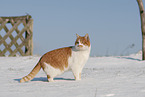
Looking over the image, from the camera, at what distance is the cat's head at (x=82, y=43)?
454cm

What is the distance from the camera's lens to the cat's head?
454 centimetres

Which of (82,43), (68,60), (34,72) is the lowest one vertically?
(34,72)

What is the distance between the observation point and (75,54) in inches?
184

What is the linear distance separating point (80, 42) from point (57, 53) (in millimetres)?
617

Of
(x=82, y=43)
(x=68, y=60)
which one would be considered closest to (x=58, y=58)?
(x=68, y=60)

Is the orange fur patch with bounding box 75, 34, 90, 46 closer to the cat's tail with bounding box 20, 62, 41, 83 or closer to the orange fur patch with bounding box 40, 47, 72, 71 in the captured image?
the orange fur patch with bounding box 40, 47, 72, 71

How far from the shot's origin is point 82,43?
15.0 ft

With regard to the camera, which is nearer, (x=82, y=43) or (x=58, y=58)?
(x=82, y=43)

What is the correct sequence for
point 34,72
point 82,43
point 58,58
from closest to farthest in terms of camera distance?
point 82,43 → point 58,58 → point 34,72

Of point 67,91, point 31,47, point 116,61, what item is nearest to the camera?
point 67,91

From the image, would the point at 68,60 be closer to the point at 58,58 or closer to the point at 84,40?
the point at 58,58

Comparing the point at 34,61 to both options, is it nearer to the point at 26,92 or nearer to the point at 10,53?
the point at 10,53

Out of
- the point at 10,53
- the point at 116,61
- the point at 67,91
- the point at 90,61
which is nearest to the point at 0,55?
the point at 10,53

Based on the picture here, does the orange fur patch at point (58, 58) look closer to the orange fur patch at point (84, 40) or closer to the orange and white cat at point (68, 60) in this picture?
the orange and white cat at point (68, 60)
